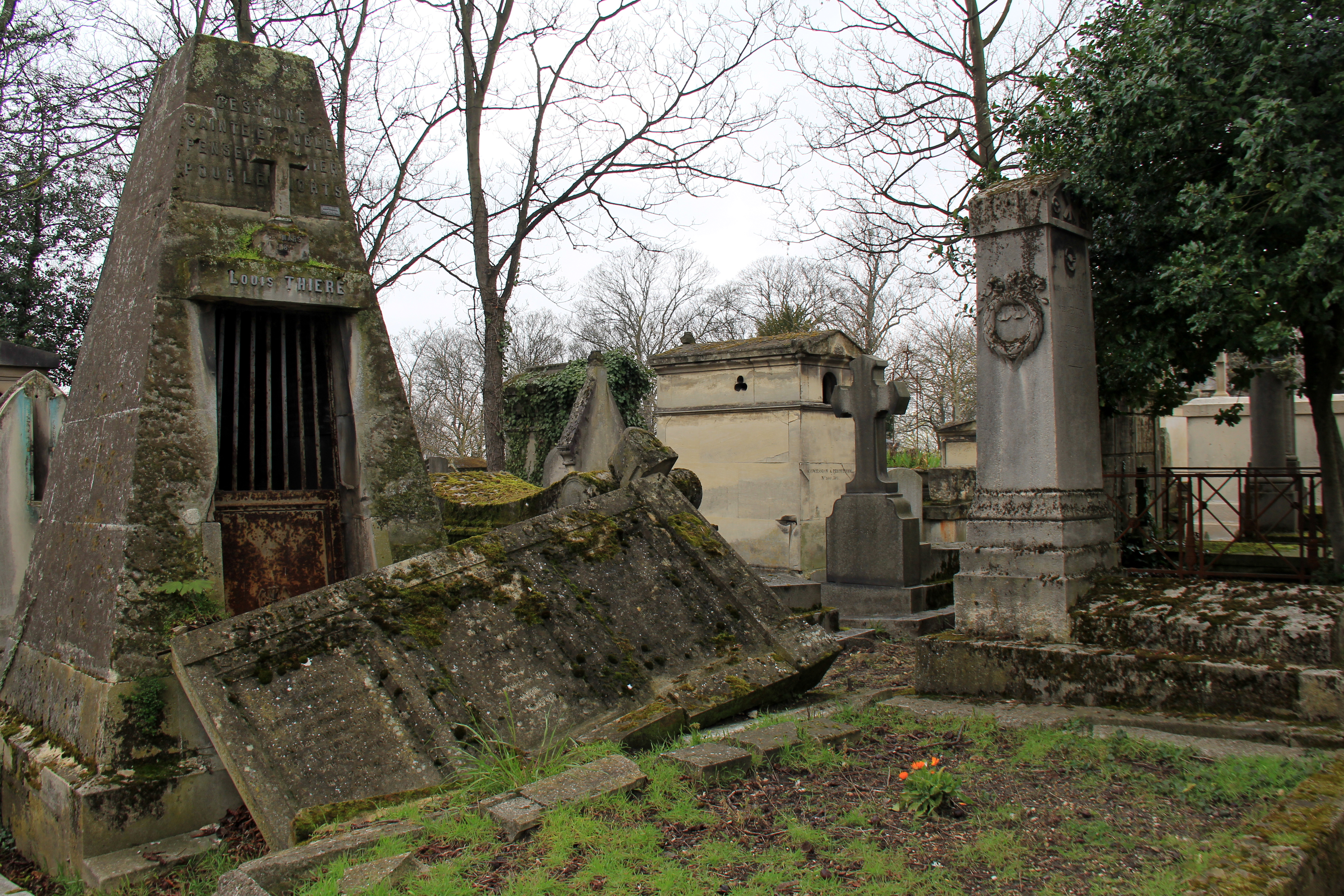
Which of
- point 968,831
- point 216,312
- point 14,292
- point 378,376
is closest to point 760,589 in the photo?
point 968,831

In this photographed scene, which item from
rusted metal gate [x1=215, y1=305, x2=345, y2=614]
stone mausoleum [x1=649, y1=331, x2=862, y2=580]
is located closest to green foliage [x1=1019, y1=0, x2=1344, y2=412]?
rusted metal gate [x1=215, y1=305, x2=345, y2=614]

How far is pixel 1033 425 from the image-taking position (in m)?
5.25

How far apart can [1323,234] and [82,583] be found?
6857mm

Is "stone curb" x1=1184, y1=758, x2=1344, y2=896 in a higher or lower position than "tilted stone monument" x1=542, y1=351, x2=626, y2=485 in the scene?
lower

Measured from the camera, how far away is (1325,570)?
5.48 meters

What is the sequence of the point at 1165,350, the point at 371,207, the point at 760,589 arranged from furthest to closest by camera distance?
the point at 371,207, the point at 1165,350, the point at 760,589

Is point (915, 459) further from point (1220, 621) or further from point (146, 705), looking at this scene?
point (146, 705)

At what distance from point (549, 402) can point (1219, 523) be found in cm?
1223

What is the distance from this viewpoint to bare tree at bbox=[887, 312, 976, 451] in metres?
35.2

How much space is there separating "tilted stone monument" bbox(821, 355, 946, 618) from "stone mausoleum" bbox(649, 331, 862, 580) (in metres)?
3.36

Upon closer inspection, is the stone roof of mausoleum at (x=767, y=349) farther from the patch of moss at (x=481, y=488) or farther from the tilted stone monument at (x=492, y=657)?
the tilted stone monument at (x=492, y=657)

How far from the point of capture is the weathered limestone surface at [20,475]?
7.54 metres

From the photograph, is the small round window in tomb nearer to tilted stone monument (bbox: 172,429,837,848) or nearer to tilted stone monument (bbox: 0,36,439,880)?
tilted stone monument (bbox: 172,429,837,848)

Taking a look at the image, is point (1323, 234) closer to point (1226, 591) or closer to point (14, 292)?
point (1226, 591)
